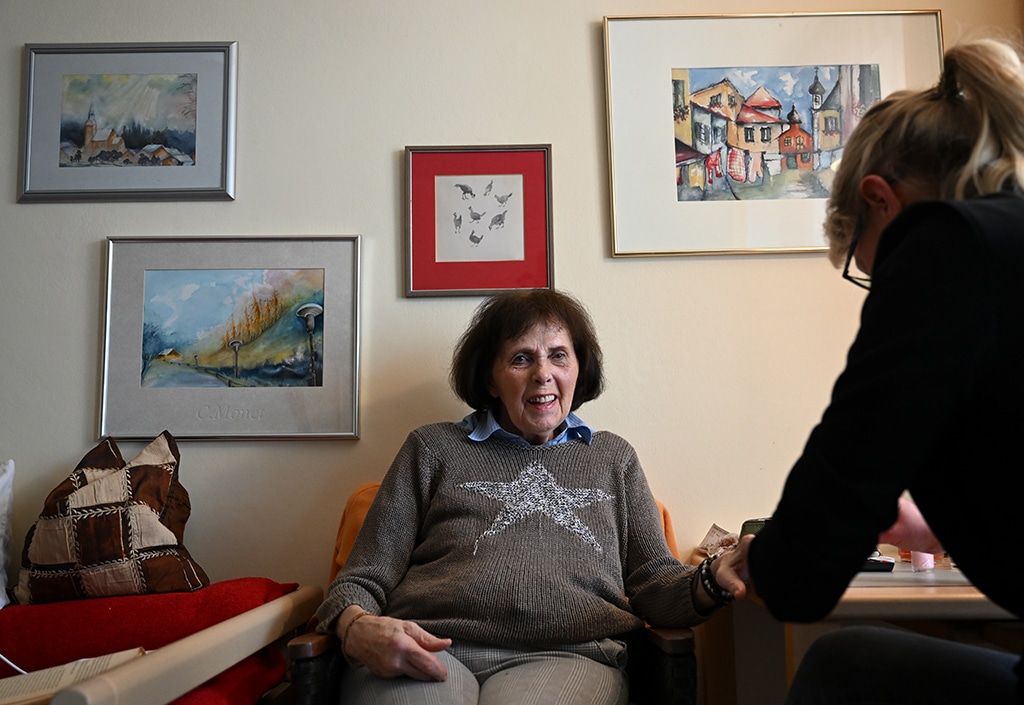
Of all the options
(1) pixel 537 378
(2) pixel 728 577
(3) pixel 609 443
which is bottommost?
(2) pixel 728 577

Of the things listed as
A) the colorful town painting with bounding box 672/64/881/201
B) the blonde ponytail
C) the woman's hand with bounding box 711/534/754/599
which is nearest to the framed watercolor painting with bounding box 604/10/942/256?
the colorful town painting with bounding box 672/64/881/201

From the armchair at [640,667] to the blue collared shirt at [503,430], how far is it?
46 centimetres

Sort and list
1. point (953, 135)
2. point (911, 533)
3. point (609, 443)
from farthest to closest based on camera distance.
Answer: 1. point (609, 443)
2. point (911, 533)
3. point (953, 135)

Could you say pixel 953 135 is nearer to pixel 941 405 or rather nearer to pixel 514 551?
pixel 941 405

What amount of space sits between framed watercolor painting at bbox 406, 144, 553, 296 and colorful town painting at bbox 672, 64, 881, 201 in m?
0.39

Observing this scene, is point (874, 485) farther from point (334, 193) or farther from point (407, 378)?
point (334, 193)

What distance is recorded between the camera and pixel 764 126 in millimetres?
2312

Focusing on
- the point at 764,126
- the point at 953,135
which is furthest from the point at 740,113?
the point at 953,135

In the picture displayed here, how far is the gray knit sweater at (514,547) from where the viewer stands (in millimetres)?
1684

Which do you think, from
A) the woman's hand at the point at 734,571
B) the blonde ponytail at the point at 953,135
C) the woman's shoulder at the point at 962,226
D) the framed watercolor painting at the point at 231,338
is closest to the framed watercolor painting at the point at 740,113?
the framed watercolor painting at the point at 231,338

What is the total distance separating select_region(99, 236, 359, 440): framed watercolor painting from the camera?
87.2 inches

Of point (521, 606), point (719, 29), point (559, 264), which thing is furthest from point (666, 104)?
point (521, 606)

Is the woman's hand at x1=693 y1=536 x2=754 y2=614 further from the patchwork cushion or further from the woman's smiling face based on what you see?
the patchwork cushion

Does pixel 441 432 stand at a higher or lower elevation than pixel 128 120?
lower
